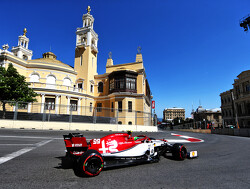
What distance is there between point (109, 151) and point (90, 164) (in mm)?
796

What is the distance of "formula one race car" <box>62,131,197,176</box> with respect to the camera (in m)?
3.71

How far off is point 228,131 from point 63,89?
1323 inches

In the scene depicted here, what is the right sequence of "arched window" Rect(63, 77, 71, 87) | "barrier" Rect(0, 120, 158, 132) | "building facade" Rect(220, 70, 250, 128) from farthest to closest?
"building facade" Rect(220, 70, 250, 128) → "arched window" Rect(63, 77, 71, 87) → "barrier" Rect(0, 120, 158, 132)

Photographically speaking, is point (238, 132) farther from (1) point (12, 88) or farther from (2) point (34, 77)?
(2) point (34, 77)

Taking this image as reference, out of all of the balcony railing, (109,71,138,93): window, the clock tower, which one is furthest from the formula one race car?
the clock tower

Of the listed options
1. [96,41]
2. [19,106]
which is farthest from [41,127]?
[96,41]

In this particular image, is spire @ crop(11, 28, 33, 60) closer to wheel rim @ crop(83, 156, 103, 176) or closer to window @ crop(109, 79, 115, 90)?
window @ crop(109, 79, 115, 90)

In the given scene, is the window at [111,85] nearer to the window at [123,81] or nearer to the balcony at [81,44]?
the window at [123,81]

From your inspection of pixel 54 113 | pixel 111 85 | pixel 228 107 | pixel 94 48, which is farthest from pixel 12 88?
pixel 228 107

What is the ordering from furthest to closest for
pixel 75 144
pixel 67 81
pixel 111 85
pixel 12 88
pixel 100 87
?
pixel 100 87 → pixel 67 81 → pixel 111 85 → pixel 12 88 → pixel 75 144

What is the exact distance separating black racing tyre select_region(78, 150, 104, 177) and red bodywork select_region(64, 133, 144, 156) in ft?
1.33

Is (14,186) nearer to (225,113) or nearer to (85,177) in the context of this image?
(85,177)

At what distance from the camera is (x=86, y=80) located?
109ft

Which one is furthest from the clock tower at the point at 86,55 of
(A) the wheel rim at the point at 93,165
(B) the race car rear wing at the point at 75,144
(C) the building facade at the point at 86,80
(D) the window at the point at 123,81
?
(A) the wheel rim at the point at 93,165
